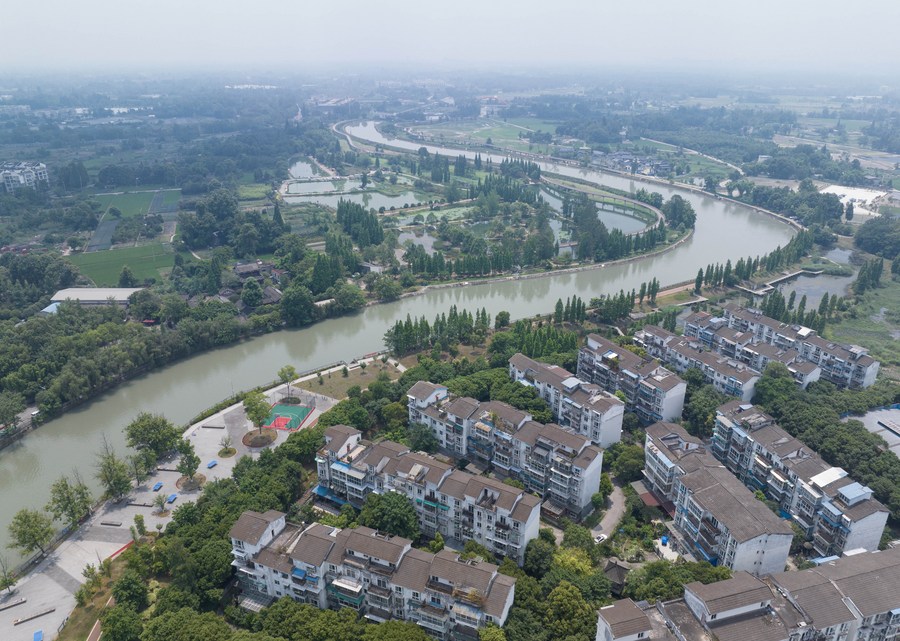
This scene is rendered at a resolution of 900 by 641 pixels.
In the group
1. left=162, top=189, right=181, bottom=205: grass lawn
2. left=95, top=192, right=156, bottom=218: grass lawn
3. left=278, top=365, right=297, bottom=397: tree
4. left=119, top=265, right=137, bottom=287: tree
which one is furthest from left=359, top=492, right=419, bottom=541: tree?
left=162, top=189, right=181, bottom=205: grass lawn

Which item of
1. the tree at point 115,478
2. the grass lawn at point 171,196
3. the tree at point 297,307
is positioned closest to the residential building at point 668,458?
the tree at point 115,478

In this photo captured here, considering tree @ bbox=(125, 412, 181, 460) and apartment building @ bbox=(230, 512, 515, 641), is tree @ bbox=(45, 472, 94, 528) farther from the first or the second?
apartment building @ bbox=(230, 512, 515, 641)

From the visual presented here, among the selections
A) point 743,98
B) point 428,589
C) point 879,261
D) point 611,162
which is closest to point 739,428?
point 428,589

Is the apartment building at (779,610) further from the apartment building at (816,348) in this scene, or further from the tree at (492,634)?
the apartment building at (816,348)

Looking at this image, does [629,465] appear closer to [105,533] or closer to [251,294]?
[105,533]

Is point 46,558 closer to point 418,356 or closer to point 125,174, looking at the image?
point 418,356

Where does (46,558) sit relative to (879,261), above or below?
below

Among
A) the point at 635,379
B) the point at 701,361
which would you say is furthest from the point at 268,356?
the point at 701,361
